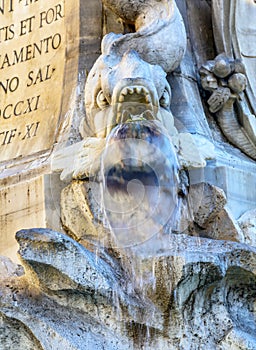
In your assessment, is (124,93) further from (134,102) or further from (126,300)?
(126,300)

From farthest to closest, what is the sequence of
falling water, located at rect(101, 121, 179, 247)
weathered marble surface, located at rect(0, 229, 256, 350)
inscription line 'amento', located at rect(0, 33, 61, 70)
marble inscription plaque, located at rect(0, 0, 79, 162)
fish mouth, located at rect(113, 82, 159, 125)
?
inscription line 'amento', located at rect(0, 33, 61, 70)
marble inscription plaque, located at rect(0, 0, 79, 162)
fish mouth, located at rect(113, 82, 159, 125)
falling water, located at rect(101, 121, 179, 247)
weathered marble surface, located at rect(0, 229, 256, 350)

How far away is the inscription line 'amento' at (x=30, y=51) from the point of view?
10859 millimetres

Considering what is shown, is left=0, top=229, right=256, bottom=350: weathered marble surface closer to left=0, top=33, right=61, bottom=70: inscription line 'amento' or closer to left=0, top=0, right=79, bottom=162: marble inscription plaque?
left=0, top=0, right=79, bottom=162: marble inscription plaque

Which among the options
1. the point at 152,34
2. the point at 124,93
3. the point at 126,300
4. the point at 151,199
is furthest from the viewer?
the point at 152,34

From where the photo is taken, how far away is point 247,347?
27.8 ft

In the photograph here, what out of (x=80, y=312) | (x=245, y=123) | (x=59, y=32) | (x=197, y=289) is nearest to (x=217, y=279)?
(x=197, y=289)

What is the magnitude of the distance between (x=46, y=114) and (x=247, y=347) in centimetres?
279

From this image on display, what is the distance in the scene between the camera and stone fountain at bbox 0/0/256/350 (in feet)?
28.1

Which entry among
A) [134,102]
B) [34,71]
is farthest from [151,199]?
[34,71]

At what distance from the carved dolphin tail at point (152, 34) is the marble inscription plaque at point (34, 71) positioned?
43 centimetres

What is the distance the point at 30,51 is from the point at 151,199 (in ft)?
6.99

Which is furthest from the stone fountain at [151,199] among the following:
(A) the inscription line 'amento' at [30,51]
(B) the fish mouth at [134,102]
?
(A) the inscription line 'amento' at [30,51]

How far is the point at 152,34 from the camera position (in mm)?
10266

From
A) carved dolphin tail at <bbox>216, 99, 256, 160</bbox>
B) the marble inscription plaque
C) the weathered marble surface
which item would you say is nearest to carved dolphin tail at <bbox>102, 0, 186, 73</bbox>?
the marble inscription plaque
